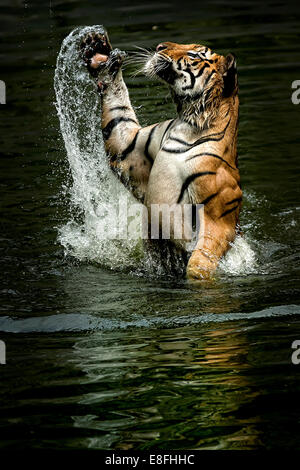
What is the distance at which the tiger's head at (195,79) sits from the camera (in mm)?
4359

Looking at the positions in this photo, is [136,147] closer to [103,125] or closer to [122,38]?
[103,125]

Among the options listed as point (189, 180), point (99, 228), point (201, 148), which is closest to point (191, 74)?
point (201, 148)

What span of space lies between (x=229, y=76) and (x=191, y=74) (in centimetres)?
20

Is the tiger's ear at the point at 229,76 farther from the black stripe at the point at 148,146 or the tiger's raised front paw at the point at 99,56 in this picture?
the tiger's raised front paw at the point at 99,56

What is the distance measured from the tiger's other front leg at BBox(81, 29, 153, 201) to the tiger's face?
1.66 feet

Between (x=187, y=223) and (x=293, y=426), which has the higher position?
(x=187, y=223)

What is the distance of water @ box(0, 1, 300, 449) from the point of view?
283cm

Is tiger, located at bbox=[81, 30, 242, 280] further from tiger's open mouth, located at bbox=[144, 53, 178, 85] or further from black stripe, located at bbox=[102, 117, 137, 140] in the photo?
black stripe, located at bbox=[102, 117, 137, 140]

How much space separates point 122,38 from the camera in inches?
403

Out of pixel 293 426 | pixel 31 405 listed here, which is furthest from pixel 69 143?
pixel 293 426

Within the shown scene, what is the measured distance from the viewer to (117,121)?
4977 millimetres

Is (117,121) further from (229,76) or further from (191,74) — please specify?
(229,76)
